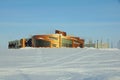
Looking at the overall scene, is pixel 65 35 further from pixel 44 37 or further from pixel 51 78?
pixel 51 78

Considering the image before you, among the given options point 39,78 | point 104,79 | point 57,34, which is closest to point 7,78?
point 39,78

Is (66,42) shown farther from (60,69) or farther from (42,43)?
(60,69)

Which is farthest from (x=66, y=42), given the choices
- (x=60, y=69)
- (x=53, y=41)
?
(x=60, y=69)

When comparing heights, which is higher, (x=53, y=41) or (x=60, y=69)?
(x=53, y=41)

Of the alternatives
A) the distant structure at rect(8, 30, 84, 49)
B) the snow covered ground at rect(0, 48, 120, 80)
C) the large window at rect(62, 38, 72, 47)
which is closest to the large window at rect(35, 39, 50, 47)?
the distant structure at rect(8, 30, 84, 49)

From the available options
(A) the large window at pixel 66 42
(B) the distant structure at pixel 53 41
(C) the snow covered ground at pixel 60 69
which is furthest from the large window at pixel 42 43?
(C) the snow covered ground at pixel 60 69

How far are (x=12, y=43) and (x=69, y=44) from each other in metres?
20.9

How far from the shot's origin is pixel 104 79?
1038 cm

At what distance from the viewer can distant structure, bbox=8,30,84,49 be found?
10156 centimetres

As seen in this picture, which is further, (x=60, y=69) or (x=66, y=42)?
(x=66, y=42)

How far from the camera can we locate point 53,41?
102 m

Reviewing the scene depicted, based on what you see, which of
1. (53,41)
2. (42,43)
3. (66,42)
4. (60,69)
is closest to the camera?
(60,69)

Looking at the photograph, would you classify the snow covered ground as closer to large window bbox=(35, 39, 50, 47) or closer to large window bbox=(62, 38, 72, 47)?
→ large window bbox=(35, 39, 50, 47)

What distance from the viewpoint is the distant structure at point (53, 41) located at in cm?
10156
